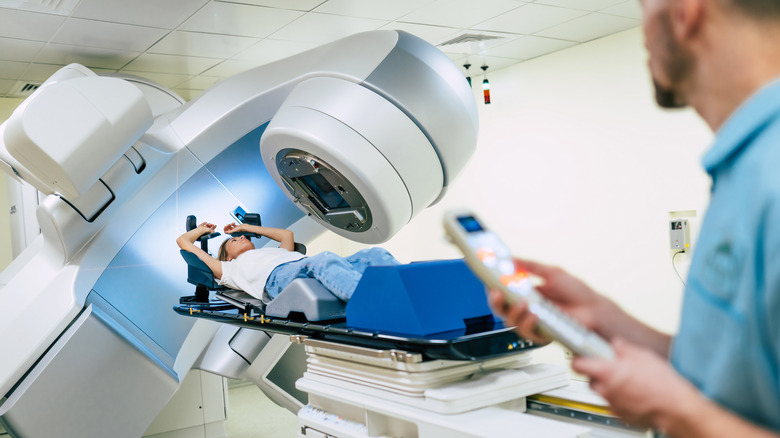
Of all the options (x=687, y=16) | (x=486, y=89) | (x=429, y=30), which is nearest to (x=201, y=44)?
(x=429, y=30)

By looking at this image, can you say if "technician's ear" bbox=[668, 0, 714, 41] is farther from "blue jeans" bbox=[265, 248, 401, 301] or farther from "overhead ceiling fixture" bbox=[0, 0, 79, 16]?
"overhead ceiling fixture" bbox=[0, 0, 79, 16]

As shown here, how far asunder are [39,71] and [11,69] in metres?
0.15

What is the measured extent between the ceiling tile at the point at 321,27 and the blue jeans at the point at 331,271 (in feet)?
5.08

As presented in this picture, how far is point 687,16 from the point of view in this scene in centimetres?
53

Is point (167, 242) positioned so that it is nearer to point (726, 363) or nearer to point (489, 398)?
point (489, 398)

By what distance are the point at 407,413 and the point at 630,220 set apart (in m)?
2.95

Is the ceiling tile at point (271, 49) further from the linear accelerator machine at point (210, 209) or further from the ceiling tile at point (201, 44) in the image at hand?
the linear accelerator machine at point (210, 209)

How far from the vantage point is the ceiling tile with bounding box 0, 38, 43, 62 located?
3.40 meters

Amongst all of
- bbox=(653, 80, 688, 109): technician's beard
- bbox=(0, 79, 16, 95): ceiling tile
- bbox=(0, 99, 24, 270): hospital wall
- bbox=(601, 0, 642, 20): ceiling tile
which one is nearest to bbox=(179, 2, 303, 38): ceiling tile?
bbox=(0, 79, 16, 95): ceiling tile

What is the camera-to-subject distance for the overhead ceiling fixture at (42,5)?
2.86 metres

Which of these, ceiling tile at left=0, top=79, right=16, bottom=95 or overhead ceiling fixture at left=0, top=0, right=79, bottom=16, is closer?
overhead ceiling fixture at left=0, top=0, right=79, bottom=16

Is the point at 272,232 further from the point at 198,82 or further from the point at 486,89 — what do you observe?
the point at 486,89

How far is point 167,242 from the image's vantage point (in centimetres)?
293

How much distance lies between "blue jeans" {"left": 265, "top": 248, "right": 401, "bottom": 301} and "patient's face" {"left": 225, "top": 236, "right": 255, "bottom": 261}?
540 mm
